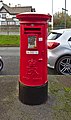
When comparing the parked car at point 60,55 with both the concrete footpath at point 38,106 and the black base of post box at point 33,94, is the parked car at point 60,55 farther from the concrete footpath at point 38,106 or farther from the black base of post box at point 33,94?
the black base of post box at point 33,94

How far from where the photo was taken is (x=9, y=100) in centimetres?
436

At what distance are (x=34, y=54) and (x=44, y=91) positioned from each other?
0.73 metres

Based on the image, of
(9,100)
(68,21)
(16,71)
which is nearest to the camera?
(9,100)

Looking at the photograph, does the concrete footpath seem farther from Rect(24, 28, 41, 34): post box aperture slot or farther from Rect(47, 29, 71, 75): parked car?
Rect(47, 29, 71, 75): parked car

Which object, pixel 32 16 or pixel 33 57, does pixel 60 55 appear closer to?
pixel 33 57

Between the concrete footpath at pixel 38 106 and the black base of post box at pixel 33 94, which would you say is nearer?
the concrete footpath at pixel 38 106

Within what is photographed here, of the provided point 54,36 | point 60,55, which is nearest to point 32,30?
point 60,55

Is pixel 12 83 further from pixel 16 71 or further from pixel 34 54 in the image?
pixel 16 71

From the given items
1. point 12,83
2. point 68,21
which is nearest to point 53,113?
point 12,83

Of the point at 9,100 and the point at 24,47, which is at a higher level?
the point at 24,47

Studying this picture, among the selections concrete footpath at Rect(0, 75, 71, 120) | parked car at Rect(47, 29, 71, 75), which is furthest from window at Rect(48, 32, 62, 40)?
concrete footpath at Rect(0, 75, 71, 120)

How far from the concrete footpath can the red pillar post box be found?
180 mm

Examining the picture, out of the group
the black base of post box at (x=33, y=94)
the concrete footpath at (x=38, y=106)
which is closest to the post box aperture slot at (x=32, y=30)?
the black base of post box at (x=33, y=94)

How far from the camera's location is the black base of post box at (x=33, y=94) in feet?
13.6
